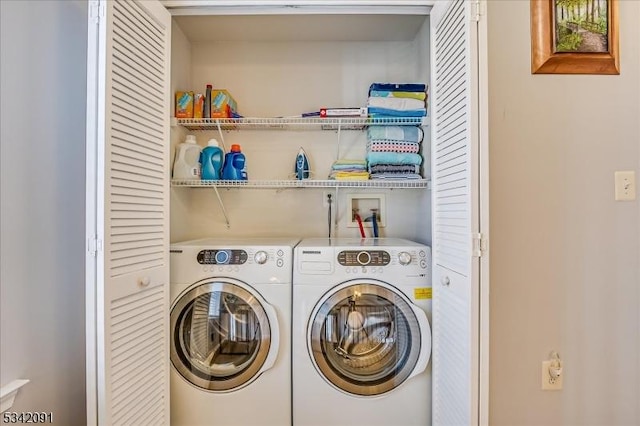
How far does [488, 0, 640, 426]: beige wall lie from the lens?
148 cm

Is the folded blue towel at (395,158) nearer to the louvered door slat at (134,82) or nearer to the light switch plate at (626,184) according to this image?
the light switch plate at (626,184)

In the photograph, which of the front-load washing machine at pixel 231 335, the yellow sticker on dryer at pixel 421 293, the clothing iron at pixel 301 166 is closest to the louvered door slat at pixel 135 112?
the front-load washing machine at pixel 231 335

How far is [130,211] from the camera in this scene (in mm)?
1312

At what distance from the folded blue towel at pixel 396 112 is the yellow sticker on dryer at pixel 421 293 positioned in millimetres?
979

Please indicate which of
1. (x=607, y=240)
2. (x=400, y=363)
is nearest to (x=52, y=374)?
(x=400, y=363)

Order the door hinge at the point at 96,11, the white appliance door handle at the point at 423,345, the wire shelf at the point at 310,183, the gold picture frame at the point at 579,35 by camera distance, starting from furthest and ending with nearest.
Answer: the wire shelf at the point at 310,183 < the white appliance door handle at the point at 423,345 < the gold picture frame at the point at 579,35 < the door hinge at the point at 96,11

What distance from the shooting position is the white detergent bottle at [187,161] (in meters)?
2.00

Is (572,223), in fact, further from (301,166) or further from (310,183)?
(301,166)

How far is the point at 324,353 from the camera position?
164 cm

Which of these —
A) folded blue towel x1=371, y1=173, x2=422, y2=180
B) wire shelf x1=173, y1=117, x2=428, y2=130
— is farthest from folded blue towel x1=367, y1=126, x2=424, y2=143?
folded blue towel x1=371, y1=173, x2=422, y2=180

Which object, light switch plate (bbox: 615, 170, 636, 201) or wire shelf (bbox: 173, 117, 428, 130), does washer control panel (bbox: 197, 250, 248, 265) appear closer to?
wire shelf (bbox: 173, 117, 428, 130)

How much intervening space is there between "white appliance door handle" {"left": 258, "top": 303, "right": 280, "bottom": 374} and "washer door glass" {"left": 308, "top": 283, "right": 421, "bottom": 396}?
0.16 meters

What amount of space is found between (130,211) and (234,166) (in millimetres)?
841

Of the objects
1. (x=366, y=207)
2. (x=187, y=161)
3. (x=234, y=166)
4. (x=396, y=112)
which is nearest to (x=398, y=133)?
(x=396, y=112)
